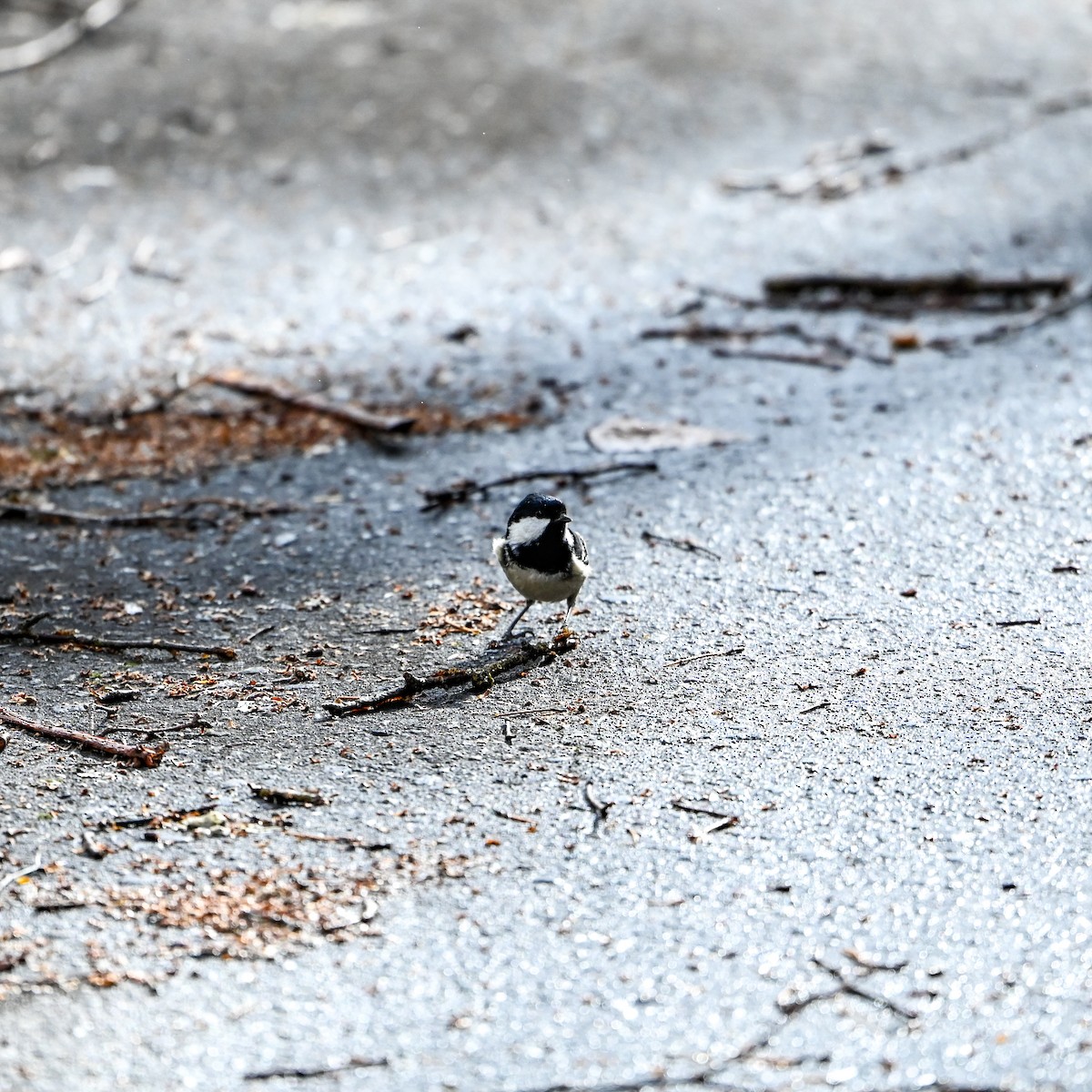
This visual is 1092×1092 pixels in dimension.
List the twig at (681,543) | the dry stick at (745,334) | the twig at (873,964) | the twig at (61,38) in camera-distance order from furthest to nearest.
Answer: the twig at (61,38)
the dry stick at (745,334)
the twig at (681,543)
the twig at (873,964)

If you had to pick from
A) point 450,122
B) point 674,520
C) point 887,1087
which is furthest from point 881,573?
point 450,122

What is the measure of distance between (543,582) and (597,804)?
0.82 m

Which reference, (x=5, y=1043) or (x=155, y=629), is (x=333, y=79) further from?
(x=5, y=1043)

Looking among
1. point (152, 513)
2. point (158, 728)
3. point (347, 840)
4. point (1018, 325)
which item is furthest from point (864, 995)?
point (1018, 325)

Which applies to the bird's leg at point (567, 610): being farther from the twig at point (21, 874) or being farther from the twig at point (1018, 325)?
the twig at point (1018, 325)

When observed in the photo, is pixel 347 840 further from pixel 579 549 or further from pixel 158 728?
pixel 579 549

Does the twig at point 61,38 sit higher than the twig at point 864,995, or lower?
higher

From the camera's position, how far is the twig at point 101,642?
12.8 ft

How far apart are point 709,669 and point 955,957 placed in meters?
1.22

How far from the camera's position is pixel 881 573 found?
4.26 m

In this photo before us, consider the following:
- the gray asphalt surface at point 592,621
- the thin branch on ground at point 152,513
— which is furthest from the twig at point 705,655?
the thin branch on ground at point 152,513

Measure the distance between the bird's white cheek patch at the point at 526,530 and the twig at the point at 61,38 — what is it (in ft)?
22.9

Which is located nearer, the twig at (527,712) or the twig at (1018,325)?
the twig at (527,712)

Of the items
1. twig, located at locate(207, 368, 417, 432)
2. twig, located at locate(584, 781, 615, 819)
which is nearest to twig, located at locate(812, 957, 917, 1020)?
twig, located at locate(584, 781, 615, 819)
